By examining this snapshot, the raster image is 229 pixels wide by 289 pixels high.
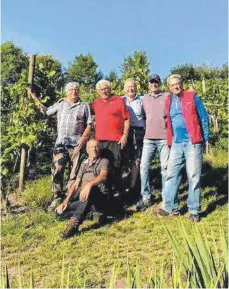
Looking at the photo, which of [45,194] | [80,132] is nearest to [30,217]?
[45,194]

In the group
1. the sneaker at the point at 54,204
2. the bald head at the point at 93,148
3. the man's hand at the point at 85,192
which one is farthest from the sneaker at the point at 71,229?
the sneaker at the point at 54,204

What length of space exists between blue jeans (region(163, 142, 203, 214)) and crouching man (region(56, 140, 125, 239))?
0.62 metres

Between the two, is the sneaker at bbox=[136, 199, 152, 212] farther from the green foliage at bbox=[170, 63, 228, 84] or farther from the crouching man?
the green foliage at bbox=[170, 63, 228, 84]

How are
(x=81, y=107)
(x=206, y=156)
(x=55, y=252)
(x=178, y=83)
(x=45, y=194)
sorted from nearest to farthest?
(x=55, y=252) → (x=178, y=83) → (x=81, y=107) → (x=45, y=194) → (x=206, y=156)

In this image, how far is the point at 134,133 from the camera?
21.4 feet

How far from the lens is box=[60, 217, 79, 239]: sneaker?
5.05m

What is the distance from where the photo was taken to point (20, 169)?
23.2 feet

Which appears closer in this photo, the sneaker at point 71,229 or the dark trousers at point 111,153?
the sneaker at point 71,229

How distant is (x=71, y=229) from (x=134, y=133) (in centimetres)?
191

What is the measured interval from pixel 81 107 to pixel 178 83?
128 cm

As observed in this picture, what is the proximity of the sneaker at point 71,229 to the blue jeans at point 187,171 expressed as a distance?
48.8 inches

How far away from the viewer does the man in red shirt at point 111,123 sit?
6.05 metres

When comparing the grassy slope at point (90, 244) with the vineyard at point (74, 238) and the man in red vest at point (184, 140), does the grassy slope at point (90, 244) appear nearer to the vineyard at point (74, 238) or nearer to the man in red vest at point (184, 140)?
the vineyard at point (74, 238)

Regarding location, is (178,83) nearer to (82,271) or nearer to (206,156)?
(82,271)
